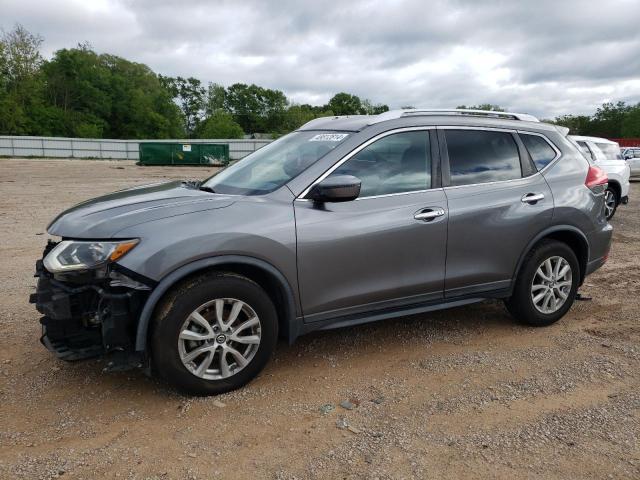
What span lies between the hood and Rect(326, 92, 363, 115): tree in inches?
4396

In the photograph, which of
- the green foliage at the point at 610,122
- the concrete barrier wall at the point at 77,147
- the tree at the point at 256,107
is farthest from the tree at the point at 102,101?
the green foliage at the point at 610,122

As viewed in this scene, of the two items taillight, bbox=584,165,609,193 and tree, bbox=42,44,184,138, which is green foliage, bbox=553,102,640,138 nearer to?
tree, bbox=42,44,184,138

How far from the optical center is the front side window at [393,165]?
11.8 feet

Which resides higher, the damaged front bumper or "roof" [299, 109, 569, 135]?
"roof" [299, 109, 569, 135]

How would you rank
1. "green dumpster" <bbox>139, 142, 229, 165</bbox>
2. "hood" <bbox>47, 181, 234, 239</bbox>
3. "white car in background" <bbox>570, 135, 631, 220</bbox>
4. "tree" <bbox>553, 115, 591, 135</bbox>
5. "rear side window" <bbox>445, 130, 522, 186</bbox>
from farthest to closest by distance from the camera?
1. "tree" <bbox>553, 115, 591, 135</bbox>
2. "green dumpster" <bbox>139, 142, 229, 165</bbox>
3. "white car in background" <bbox>570, 135, 631, 220</bbox>
4. "rear side window" <bbox>445, 130, 522, 186</bbox>
5. "hood" <bbox>47, 181, 234, 239</bbox>

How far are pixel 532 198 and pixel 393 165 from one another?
1302mm

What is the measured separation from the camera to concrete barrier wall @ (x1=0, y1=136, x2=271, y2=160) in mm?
48781

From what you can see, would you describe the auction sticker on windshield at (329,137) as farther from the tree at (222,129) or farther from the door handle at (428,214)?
the tree at (222,129)

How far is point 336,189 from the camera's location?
3254 mm

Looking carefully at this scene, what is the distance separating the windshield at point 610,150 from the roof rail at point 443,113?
8466 mm

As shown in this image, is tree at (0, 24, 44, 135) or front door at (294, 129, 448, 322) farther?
tree at (0, 24, 44, 135)

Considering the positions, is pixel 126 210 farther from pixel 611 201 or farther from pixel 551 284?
pixel 611 201

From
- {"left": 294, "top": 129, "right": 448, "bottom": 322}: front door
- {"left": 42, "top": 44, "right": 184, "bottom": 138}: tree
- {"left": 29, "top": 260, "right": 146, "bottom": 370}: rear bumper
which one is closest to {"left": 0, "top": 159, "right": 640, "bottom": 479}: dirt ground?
{"left": 29, "top": 260, "right": 146, "bottom": 370}: rear bumper

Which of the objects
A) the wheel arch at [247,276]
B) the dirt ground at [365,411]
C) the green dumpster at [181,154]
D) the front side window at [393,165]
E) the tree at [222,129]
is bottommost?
the dirt ground at [365,411]
